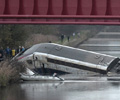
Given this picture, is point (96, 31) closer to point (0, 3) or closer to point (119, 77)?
point (119, 77)

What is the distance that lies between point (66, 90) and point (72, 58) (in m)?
9.35

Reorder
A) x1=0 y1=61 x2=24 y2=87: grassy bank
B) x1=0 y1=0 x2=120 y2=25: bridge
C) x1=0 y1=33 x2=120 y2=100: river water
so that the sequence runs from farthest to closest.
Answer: x1=0 y1=61 x2=24 y2=87: grassy bank → x1=0 y1=33 x2=120 y2=100: river water → x1=0 y1=0 x2=120 y2=25: bridge

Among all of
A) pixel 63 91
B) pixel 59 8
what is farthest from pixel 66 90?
pixel 59 8

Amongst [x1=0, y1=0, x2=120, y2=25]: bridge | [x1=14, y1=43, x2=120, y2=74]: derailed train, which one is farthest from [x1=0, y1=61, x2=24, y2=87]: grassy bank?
[x1=0, y1=0, x2=120, y2=25]: bridge

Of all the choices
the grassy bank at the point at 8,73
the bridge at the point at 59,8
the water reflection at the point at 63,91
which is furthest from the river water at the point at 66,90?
the bridge at the point at 59,8

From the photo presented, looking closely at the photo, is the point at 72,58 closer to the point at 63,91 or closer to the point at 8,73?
the point at 8,73

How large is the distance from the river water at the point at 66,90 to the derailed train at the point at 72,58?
11.1 feet

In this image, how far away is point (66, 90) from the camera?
23.9 m

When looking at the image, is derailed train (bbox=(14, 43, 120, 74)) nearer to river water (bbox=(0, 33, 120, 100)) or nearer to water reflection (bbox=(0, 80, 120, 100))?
river water (bbox=(0, 33, 120, 100))

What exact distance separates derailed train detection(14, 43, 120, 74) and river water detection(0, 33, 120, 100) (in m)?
3.38

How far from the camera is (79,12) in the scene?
63.6ft

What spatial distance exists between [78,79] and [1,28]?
1385 centimetres

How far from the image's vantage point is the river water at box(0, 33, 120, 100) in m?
21.2

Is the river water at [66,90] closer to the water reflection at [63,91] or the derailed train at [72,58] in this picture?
the water reflection at [63,91]
